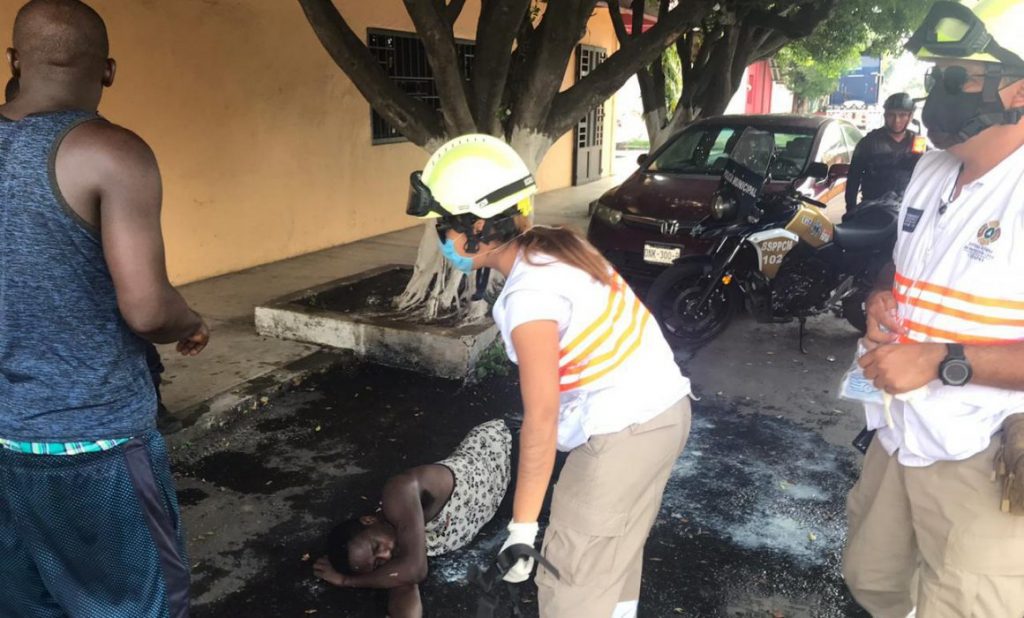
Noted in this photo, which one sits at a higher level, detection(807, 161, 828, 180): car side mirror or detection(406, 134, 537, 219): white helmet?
detection(406, 134, 537, 219): white helmet

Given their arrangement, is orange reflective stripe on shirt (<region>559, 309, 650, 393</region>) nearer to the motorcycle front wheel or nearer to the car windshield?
the motorcycle front wheel

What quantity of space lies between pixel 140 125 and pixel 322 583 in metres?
4.63

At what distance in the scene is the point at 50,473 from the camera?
176cm

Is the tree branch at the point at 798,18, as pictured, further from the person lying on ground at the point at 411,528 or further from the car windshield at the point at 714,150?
the person lying on ground at the point at 411,528

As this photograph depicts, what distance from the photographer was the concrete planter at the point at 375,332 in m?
5.01

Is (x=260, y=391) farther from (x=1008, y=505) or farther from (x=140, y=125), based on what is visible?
(x=1008, y=505)

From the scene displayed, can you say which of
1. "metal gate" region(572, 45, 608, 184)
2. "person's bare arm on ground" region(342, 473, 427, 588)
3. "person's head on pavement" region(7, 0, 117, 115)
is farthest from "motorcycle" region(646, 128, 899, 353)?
"metal gate" region(572, 45, 608, 184)

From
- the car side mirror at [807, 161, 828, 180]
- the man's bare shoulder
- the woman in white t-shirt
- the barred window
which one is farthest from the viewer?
the barred window

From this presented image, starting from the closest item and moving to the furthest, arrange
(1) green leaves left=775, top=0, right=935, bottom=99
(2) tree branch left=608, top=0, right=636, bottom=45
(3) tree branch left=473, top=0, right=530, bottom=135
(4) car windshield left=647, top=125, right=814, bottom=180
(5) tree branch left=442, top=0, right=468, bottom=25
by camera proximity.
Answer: (3) tree branch left=473, top=0, right=530, bottom=135
(5) tree branch left=442, top=0, right=468, bottom=25
(4) car windshield left=647, top=125, right=814, bottom=180
(2) tree branch left=608, top=0, right=636, bottom=45
(1) green leaves left=775, top=0, right=935, bottom=99

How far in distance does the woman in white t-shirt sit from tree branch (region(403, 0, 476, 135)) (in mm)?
3263

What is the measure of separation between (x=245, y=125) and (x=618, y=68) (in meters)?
3.59

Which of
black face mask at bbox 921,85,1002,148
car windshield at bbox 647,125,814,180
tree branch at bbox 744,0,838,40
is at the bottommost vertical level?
car windshield at bbox 647,125,814,180

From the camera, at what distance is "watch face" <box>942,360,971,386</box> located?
1676mm

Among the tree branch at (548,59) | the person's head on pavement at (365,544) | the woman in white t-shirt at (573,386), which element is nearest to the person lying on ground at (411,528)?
the person's head on pavement at (365,544)
